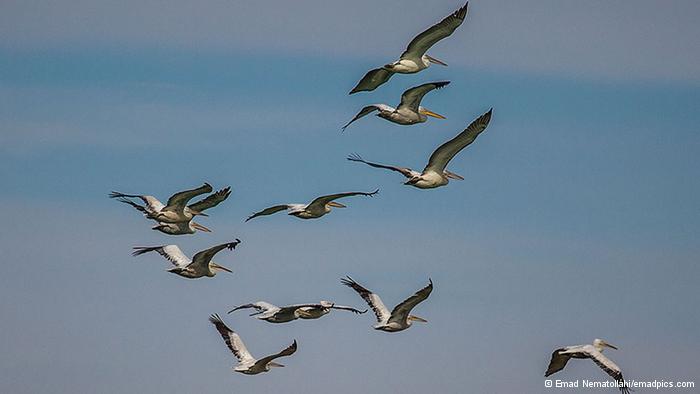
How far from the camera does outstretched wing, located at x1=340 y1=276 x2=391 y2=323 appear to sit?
165ft

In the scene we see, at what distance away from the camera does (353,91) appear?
46906 mm

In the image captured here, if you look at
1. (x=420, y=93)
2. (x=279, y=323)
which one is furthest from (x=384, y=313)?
(x=420, y=93)

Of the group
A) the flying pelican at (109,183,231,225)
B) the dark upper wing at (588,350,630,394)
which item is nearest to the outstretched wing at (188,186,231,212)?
the flying pelican at (109,183,231,225)

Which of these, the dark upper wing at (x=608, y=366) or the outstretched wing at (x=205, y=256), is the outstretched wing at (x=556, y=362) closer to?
the dark upper wing at (x=608, y=366)

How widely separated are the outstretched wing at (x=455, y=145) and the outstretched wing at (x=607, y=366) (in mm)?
5617

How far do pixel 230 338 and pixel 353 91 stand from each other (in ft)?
26.8

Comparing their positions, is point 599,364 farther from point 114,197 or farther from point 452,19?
point 114,197

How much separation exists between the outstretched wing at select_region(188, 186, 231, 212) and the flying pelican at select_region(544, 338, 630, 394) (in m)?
9.11

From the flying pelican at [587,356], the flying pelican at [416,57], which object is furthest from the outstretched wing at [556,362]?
the flying pelican at [416,57]

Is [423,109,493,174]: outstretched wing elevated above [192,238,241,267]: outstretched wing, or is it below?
above

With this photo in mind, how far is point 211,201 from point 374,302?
189 inches

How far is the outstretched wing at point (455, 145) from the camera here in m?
46.4

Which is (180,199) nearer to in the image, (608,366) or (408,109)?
(408,109)

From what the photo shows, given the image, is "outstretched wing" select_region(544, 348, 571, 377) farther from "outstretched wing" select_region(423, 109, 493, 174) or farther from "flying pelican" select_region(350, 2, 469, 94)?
"flying pelican" select_region(350, 2, 469, 94)
